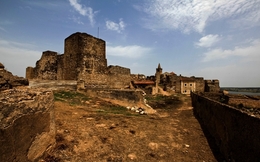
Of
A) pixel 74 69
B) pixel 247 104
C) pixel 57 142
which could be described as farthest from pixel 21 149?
pixel 74 69

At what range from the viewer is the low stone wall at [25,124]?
2.45m

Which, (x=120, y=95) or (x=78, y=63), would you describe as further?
(x=78, y=63)

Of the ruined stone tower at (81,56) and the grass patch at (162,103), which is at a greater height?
the ruined stone tower at (81,56)

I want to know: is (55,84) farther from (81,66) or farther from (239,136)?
(239,136)

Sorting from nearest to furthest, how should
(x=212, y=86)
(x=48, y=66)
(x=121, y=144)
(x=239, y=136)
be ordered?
(x=239, y=136) < (x=121, y=144) < (x=48, y=66) < (x=212, y=86)

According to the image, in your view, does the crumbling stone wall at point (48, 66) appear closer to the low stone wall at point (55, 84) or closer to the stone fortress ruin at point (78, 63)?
the stone fortress ruin at point (78, 63)

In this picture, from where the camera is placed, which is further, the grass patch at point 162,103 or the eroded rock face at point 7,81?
the grass patch at point 162,103

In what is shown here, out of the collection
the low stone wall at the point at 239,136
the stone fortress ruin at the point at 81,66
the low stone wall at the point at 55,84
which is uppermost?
the stone fortress ruin at the point at 81,66

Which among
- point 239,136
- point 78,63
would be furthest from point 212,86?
point 239,136

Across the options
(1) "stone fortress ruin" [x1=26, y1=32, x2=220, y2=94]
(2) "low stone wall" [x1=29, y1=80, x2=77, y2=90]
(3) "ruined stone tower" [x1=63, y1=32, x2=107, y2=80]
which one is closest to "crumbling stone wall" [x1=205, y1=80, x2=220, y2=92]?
(1) "stone fortress ruin" [x1=26, y1=32, x2=220, y2=94]

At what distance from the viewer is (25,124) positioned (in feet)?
9.38

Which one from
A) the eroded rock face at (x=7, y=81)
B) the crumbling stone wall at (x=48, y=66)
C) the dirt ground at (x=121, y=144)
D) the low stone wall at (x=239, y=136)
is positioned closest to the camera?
the low stone wall at (x=239, y=136)

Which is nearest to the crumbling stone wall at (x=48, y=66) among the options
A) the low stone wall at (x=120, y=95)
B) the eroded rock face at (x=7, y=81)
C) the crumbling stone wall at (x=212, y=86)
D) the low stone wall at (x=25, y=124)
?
the low stone wall at (x=120, y=95)

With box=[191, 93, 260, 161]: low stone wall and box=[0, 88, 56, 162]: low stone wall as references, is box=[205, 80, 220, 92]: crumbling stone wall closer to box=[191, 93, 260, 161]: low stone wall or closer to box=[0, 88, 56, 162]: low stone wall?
box=[191, 93, 260, 161]: low stone wall
